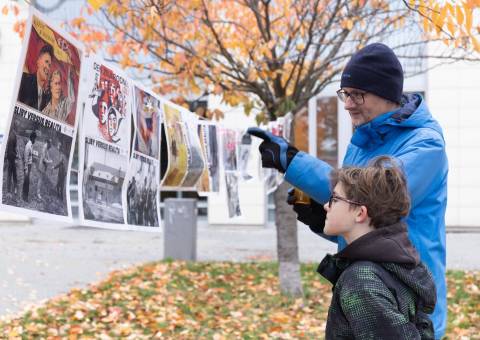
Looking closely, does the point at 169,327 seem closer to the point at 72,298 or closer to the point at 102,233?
the point at 72,298

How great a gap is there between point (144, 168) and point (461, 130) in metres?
12.4

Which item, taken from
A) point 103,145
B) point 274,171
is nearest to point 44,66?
point 103,145

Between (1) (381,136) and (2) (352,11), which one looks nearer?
(1) (381,136)

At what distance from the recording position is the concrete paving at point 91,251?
841 cm

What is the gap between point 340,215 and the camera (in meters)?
1.98

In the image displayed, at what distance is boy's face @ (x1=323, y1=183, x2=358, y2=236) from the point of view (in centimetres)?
197

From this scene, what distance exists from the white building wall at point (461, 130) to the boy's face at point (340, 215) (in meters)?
13.0

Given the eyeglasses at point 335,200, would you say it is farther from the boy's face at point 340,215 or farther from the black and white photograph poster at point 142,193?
the black and white photograph poster at point 142,193

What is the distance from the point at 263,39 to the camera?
709cm

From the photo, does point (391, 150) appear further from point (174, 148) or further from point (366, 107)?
point (174, 148)

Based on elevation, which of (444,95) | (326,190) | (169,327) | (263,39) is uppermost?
(444,95)

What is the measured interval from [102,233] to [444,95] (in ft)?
28.1

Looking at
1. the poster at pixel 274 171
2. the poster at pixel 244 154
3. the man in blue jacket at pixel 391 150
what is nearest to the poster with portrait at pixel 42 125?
the man in blue jacket at pixel 391 150

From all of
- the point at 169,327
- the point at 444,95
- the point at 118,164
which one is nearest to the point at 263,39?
the point at 169,327
